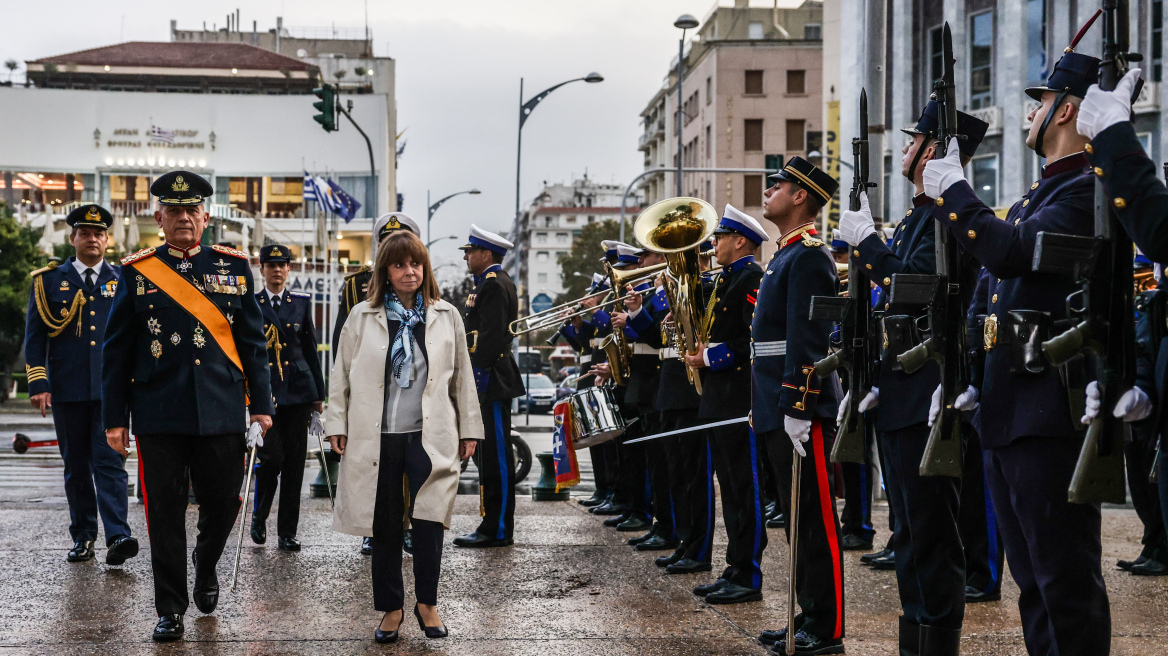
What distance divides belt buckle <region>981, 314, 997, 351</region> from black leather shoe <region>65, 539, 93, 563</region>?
605cm

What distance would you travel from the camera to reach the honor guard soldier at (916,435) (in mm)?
4836

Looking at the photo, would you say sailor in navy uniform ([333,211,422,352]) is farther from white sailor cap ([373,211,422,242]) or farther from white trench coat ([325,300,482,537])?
white trench coat ([325,300,482,537])

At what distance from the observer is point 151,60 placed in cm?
7219

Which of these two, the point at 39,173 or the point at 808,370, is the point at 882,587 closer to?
the point at 808,370

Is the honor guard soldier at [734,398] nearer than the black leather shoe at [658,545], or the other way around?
the honor guard soldier at [734,398]

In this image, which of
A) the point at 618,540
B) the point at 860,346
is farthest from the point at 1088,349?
the point at 618,540

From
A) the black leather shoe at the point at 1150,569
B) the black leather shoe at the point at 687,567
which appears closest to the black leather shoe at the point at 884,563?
the black leather shoe at the point at 687,567

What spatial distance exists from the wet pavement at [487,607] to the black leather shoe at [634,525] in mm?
767

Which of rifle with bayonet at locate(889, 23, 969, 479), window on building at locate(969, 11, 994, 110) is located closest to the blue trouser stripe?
rifle with bayonet at locate(889, 23, 969, 479)

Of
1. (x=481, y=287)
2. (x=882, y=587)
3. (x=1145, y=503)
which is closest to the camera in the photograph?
(x=882, y=587)

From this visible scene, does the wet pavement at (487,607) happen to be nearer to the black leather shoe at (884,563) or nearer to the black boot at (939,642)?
the black leather shoe at (884,563)

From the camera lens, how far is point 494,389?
353 inches

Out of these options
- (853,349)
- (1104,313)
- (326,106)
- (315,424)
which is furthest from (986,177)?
(1104,313)

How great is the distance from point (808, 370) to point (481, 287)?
3.87m
